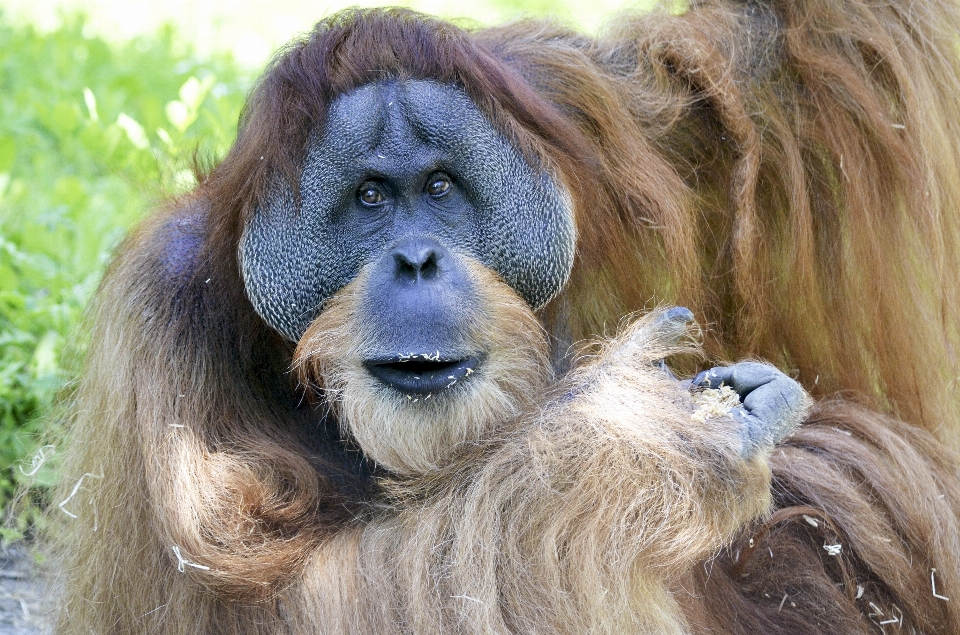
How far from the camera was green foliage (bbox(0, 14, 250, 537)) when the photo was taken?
3367 mm

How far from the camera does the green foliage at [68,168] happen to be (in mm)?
3367

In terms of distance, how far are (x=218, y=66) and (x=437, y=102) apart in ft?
12.4

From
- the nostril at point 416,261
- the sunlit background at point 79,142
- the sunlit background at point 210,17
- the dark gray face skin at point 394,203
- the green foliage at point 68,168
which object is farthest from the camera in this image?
the sunlit background at point 210,17

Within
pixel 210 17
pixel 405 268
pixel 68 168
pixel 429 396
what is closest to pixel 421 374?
pixel 429 396

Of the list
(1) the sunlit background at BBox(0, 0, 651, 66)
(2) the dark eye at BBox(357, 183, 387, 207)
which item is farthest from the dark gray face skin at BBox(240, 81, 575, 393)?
(1) the sunlit background at BBox(0, 0, 651, 66)

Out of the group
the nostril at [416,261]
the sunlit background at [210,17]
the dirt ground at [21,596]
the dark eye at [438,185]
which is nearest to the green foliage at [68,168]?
the dirt ground at [21,596]

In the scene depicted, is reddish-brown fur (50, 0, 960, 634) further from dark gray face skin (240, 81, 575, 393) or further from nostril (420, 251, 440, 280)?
nostril (420, 251, 440, 280)

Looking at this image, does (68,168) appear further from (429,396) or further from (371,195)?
(429,396)

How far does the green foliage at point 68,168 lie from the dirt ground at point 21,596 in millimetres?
166

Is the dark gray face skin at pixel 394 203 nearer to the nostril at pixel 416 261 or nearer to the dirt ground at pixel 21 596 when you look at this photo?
the nostril at pixel 416 261

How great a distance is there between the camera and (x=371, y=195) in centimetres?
234

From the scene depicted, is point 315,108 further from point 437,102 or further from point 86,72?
point 86,72

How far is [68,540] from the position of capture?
2.73m

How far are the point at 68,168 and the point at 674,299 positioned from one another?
9.84 feet
